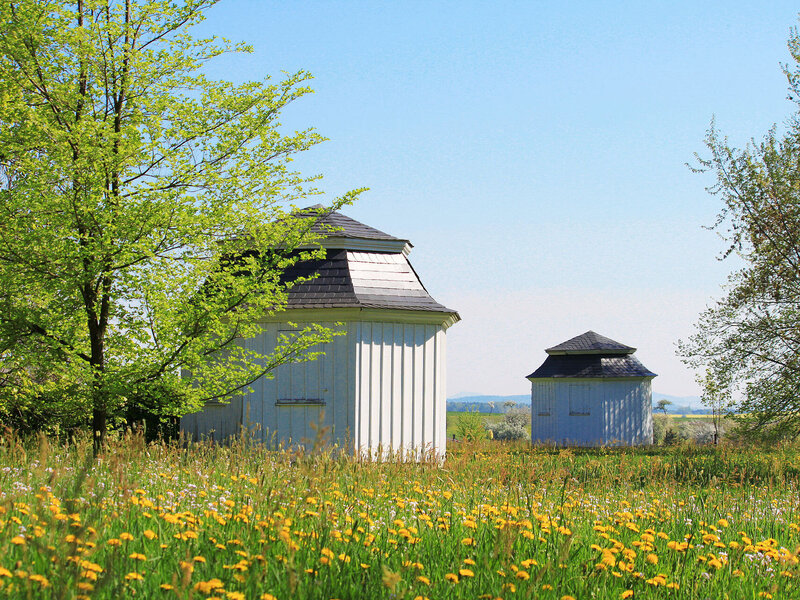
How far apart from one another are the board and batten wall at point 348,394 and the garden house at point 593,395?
1542 cm

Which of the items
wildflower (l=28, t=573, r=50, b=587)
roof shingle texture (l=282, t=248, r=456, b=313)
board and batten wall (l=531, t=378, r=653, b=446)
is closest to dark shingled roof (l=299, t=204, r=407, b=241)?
roof shingle texture (l=282, t=248, r=456, b=313)

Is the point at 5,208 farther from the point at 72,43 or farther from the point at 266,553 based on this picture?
the point at 266,553

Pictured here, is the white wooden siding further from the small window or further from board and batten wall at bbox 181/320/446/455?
the small window

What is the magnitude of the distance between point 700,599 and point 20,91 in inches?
382

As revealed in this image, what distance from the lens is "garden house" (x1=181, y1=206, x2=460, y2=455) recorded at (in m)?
13.9

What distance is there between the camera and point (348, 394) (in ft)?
45.2

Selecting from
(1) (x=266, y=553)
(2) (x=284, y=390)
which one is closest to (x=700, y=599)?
(1) (x=266, y=553)

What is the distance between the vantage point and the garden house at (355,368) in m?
13.9

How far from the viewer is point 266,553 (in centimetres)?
374

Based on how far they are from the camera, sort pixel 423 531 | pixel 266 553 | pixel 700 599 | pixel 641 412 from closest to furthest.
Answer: pixel 266 553
pixel 700 599
pixel 423 531
pixel 641 412

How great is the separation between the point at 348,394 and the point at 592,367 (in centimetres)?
1729

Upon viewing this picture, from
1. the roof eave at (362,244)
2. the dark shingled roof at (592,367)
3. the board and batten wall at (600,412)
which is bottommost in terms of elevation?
the board and batten wall at (600,412)

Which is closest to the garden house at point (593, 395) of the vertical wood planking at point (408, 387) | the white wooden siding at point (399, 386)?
the white wooden siding at point (399, 386)

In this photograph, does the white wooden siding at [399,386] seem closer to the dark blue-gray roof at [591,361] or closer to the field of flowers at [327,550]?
the field of flowers at [327,550]
